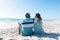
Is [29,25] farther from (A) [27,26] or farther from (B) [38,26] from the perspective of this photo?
(B) [38,26]

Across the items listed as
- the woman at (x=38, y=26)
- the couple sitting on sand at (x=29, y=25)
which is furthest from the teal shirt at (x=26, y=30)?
the woman at (x=38, y=26)

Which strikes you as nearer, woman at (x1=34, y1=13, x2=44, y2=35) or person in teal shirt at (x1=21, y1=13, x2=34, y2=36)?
person in teal shirt at (x1=21, y1=13, x2=34, y2=36)

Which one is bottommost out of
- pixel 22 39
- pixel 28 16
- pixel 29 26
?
pixel 22 39

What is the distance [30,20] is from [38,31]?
28.2 inches

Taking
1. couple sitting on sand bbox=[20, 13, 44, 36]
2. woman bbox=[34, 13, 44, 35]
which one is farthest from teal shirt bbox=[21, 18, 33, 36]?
woman bbox=[34, 13, 44, 35]


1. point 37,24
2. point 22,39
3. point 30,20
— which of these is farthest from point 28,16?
point 22,39

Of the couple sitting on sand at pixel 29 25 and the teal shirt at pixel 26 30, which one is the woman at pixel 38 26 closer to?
the couple sitting on sand at pixel 29 25

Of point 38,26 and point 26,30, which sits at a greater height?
point 38,26

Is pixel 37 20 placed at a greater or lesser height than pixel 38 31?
greater

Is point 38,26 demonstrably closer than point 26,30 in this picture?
No

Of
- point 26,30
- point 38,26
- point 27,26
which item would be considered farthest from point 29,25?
point 38,26

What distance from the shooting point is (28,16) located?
231 inches

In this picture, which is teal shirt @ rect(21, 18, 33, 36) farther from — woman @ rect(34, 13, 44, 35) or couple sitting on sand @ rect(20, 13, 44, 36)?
woman @ rect(34, 13, 44, 35)

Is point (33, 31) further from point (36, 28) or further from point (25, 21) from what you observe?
point (25, 21)
